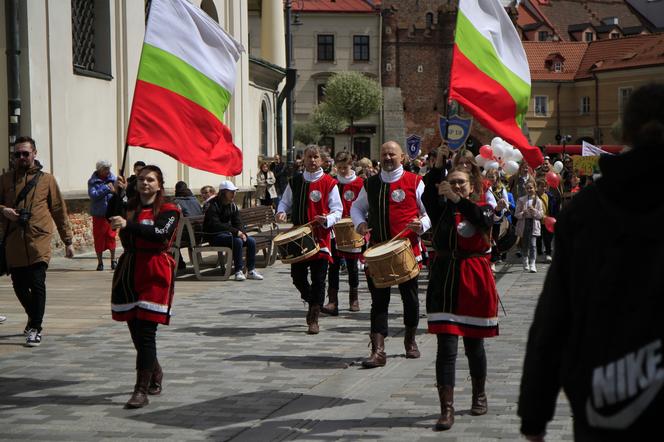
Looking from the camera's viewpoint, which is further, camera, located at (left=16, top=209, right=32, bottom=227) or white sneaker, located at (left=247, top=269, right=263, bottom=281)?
white sneaker, located at (left=247, top=269, right=263, bottom=281)

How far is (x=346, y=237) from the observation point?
1259 centimetres

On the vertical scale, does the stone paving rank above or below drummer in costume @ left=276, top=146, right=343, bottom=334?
below

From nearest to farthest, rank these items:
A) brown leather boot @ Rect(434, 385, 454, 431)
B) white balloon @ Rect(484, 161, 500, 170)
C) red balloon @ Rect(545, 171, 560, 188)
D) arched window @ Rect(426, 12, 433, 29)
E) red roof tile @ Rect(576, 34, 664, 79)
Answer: brown leather boot @ Rect(434, 385, 454, 431), white balloon @ Rect(484, 161, 500, 170), red balloon @ Rect(545, 171, 560, 188), red roof tile @ Rect(576, 34, 664, 79), arched window @ Rect(426, 12, 433, 29)

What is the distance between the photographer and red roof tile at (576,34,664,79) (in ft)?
236

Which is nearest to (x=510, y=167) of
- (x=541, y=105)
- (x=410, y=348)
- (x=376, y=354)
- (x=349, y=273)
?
(x=349, y=273)

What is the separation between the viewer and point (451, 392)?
21.7ft

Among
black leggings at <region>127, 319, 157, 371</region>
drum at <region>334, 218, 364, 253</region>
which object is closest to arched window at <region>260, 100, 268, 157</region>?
Result: drum at <region>334, 218, 364, 253</region>

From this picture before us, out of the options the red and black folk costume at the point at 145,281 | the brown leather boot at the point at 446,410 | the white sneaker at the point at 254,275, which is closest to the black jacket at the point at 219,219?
the white sneaker at the point at 254,275

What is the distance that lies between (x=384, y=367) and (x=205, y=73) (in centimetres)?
279

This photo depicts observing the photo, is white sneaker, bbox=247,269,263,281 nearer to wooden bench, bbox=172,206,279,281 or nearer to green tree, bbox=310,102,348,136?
wooden bench, bbox=172,206,279,281

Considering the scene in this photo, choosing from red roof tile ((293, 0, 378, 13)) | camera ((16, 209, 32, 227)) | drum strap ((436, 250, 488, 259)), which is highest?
red roof tile ((293, 0, 378, 13))

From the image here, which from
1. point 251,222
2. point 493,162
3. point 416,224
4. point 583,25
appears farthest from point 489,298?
point 583,25

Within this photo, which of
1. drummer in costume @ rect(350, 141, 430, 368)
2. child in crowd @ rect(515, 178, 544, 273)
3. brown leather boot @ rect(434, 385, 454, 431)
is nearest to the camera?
brown leather boot @ rect(434, 385, 454, 431)

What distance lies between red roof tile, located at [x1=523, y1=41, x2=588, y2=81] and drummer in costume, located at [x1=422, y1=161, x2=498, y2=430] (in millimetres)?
74196
